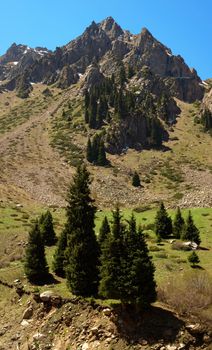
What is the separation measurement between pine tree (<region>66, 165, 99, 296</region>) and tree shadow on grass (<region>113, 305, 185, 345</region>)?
3939mm

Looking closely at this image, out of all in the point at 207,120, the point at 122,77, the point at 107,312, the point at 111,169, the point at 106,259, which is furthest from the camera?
the point at 122,77

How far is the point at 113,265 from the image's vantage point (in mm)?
26547

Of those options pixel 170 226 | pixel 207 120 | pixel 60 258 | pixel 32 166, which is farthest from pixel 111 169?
pixel 60 258

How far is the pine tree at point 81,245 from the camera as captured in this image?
29.3m

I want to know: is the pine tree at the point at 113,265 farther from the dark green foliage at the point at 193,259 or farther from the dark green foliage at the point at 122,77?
the dark green foliage at the point at 122,77

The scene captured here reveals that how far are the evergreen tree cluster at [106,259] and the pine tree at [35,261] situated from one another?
4012 mm

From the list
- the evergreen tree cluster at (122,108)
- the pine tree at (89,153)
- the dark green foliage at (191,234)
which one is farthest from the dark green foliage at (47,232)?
the evergreen tree cluster at (122,108)

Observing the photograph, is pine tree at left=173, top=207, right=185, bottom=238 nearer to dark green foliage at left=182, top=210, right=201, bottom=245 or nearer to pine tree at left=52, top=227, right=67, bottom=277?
dark green foliage at left=182, top=210, right=201, bottom=245

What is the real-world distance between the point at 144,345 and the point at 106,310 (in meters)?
3.30

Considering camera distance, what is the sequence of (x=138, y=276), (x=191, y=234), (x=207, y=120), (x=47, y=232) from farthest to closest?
(x=207, y=120), (x=191, y=234), (x=47, y=232), (x=138, y=276)

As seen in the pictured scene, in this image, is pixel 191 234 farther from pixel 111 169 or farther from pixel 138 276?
pixel 111 169

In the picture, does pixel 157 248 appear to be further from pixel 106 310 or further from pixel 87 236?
pixel 106 310

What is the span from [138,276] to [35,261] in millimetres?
12552

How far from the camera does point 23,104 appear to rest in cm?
17988
